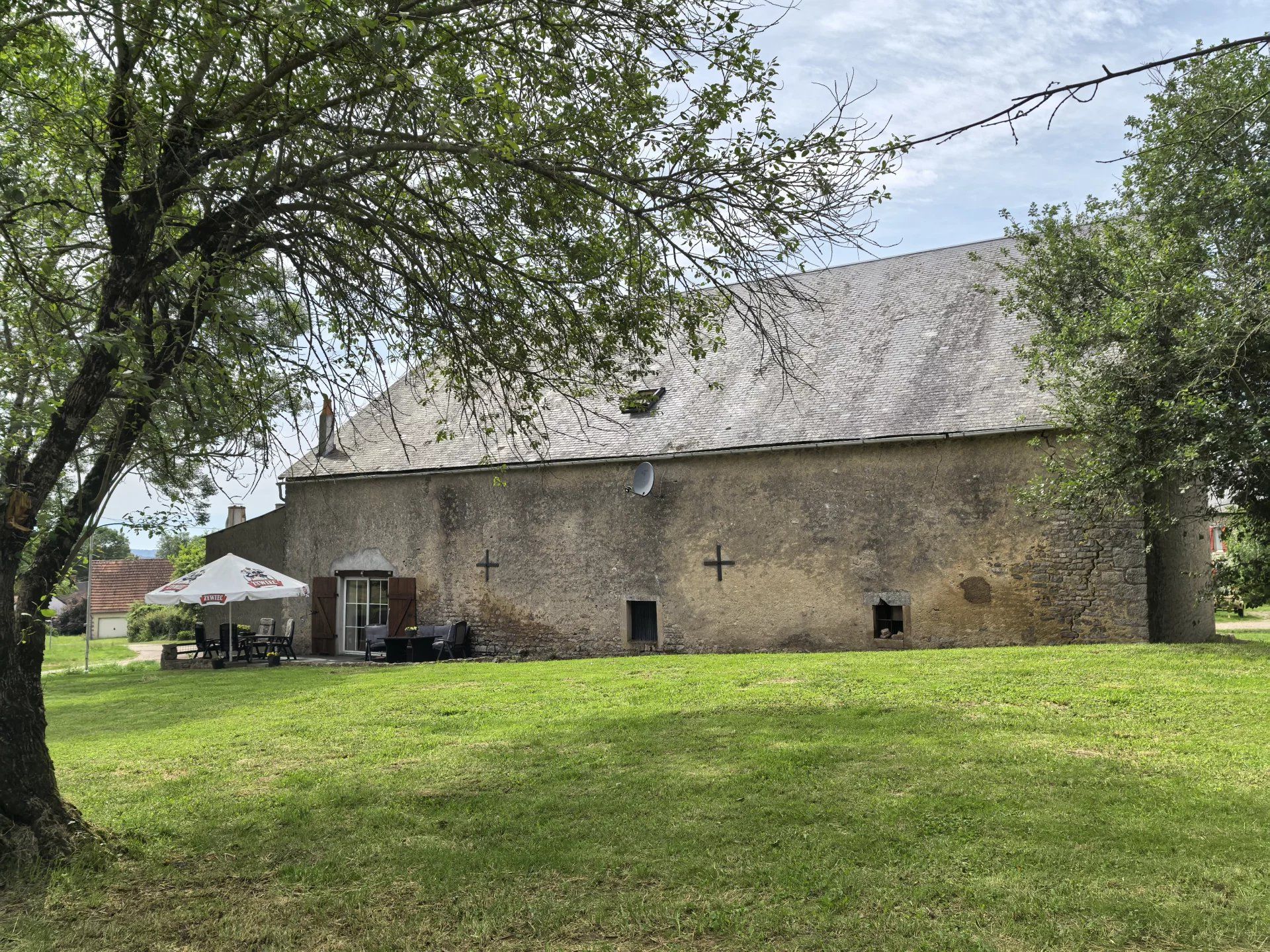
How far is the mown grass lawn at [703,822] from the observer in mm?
3957

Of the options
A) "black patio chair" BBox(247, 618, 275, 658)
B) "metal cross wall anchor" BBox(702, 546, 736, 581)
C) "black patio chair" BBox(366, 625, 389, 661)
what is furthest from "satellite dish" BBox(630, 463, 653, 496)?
"black patio chair" BBox(247, 618, 275, 658)

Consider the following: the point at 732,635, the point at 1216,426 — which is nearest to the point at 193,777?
the point at 732,635

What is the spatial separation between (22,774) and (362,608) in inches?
537

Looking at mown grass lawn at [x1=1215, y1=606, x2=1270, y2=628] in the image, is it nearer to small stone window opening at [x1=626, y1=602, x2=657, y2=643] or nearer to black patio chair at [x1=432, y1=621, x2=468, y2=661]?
small stone window opening at [x1=626, y1=602, x2=657, y2=643]

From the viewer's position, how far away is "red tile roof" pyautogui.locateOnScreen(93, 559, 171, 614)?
45.2m

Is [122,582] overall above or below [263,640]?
above

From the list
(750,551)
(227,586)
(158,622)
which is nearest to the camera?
(750,551)

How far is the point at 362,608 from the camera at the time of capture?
1841 cm

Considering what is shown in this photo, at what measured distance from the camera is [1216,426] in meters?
10.8

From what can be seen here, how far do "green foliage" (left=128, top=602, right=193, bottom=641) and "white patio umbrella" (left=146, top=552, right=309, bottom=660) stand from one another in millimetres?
18341

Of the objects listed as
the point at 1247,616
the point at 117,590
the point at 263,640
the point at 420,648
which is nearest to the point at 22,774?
Result: the point at 420,648

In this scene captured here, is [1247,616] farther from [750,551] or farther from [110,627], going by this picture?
[110,627]

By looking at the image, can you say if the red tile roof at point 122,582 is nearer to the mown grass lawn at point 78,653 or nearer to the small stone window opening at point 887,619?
the mown grass lawn at point 78,653

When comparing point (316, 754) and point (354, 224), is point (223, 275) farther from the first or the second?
point (316, 754)
